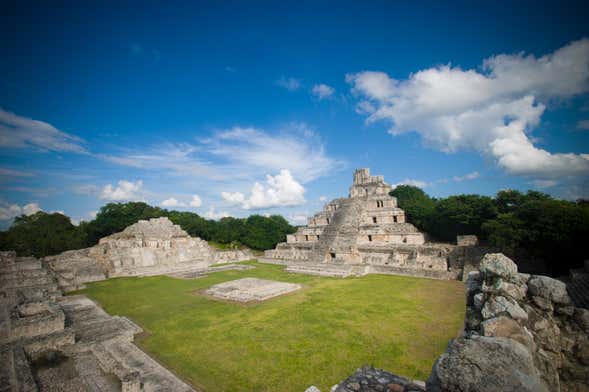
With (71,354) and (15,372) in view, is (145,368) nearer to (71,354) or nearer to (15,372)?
(15,372)

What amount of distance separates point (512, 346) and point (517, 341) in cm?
91

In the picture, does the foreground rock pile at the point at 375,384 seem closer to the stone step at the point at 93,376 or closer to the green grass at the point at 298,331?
the green grass at the point at 298,331

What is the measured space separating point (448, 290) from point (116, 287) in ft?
74.4

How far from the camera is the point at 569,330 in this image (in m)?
4.57

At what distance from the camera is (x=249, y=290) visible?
16.8 meters

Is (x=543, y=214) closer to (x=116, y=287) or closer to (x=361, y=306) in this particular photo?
(x=361, y=306)

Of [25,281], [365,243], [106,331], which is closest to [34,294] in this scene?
[25,281]

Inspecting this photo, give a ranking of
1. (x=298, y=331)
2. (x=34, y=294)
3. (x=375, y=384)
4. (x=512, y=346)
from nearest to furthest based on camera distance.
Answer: (x=512, y=346), (x=375, y=384), (x=298, y=331), (x=34, y=294)

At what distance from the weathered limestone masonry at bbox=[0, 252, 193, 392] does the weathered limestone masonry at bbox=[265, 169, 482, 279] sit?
15232mm

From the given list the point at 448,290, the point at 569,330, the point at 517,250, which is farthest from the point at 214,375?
the point at 517,250

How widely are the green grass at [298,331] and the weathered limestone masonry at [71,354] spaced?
781 millimetres

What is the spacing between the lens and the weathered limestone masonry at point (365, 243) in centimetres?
2120

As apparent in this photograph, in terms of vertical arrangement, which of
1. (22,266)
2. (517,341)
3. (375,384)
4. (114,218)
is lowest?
(22,266)

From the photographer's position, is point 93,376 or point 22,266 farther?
point 22,266
